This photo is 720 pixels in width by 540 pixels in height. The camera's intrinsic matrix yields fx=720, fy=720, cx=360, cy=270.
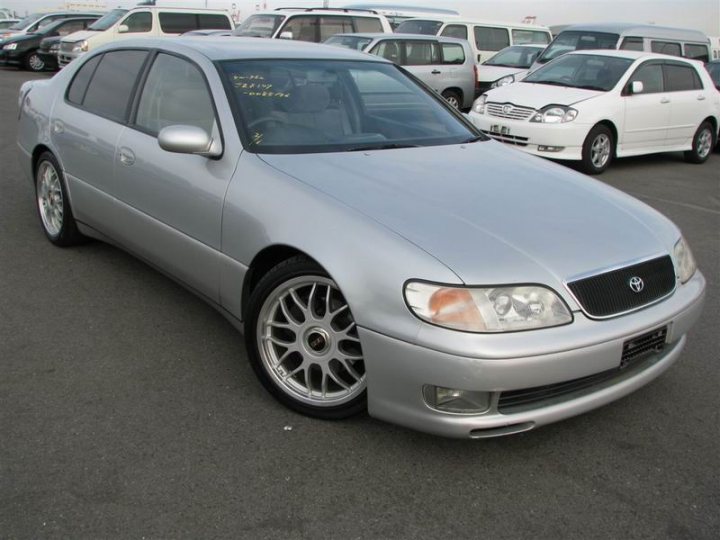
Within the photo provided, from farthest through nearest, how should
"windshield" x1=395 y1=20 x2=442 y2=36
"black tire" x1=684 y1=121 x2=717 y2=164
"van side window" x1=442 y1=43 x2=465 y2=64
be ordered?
"windshield" x1=395 y1=20 x2=442 y2=36 < "van side window" x1=442 y1=43 x2=465 y2=64 < "black tire" x1=684 y1=121 x2=717 y2=164

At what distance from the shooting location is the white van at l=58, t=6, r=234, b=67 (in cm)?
1709

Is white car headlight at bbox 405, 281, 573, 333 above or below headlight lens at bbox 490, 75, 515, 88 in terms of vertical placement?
above

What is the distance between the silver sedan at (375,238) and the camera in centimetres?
251

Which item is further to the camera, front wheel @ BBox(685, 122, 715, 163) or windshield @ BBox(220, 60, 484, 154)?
front wheel @ BBox(685, 122, 715, 163)

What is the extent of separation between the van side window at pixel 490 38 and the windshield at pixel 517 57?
2.21 meters

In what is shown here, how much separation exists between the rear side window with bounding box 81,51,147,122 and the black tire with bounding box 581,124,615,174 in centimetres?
613

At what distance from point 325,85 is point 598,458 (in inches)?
90.2

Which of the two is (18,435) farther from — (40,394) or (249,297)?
(249,297)

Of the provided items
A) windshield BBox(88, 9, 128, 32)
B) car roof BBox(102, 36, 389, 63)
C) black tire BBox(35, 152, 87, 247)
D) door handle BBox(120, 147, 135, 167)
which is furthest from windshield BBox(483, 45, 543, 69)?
door handle BBox(120, 147, 135, 167)

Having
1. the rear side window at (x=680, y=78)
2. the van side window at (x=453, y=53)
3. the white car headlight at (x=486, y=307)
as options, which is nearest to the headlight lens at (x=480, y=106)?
the rear side window at (x=680, y=78)

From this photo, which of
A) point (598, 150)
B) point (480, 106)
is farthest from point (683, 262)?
point (480, 106)

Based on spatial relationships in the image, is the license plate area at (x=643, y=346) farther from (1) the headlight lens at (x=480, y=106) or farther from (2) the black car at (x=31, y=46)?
(2) the black car at (x=31, y=46)

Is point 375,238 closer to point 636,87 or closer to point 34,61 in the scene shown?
point 636,87

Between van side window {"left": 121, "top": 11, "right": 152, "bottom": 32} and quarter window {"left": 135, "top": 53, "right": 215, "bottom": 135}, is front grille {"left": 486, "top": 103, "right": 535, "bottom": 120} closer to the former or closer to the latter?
quarter window {"left": 135, "top": 53, "right": 215, "bottom": 135}
